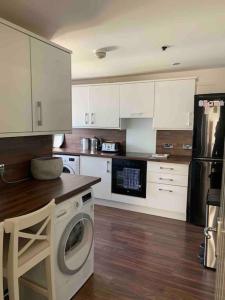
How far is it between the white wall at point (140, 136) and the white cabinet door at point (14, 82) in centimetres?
252

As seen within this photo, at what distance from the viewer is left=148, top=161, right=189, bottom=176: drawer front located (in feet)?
10.7

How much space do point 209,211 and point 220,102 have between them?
4.79ft

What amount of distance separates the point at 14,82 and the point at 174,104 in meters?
2.48

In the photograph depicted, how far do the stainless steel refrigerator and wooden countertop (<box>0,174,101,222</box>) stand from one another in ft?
5.48

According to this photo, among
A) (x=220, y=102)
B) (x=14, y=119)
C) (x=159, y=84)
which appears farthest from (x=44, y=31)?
(x=220, y=102)

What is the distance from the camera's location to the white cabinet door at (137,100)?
3688 mm

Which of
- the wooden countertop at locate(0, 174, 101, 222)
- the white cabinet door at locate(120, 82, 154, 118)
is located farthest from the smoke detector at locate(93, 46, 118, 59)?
the wooden countertop at locate(0, 174, 101, 222)

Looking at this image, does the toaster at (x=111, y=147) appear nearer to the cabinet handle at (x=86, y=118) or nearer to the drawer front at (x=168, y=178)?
the cabinet handle at (x=86, y=118)

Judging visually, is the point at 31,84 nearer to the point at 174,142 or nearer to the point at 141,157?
the point at 141,157

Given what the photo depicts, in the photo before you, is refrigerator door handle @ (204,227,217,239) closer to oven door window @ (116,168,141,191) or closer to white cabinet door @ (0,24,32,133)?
oven door window @ (116,168,141,191)

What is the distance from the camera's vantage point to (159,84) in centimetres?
360

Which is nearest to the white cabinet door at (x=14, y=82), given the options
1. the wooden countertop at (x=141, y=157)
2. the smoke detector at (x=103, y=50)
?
the smoke detector at (x=103, y=50)

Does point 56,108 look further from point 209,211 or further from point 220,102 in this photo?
point 220,102

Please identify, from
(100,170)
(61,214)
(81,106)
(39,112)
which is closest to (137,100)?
(81,106)
